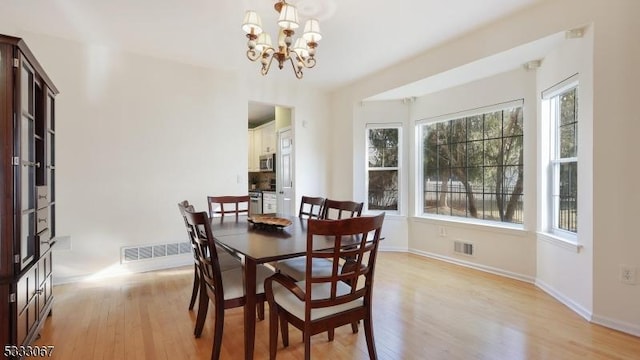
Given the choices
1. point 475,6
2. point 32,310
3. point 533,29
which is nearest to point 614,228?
point 533,29

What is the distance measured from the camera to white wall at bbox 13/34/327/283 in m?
3.29

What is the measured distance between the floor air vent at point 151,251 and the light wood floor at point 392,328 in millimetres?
421

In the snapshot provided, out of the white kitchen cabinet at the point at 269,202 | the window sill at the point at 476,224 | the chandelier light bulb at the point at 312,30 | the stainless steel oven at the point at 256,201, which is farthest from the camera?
the stainless steel oven at the point at 256,201

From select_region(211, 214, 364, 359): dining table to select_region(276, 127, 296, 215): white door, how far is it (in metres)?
2.64

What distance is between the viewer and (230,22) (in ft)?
9.72

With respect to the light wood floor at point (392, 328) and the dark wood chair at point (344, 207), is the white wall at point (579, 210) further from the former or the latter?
the dark wood chair at point (344, 207)

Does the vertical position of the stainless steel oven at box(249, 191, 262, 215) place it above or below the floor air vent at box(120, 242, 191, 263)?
above

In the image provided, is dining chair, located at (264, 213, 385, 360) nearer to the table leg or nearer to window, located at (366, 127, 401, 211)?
the table leg

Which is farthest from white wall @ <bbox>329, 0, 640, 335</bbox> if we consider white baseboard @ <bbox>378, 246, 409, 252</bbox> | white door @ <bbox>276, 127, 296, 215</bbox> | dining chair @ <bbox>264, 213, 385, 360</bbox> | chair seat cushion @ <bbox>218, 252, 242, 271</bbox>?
white door @ <bbox>276, 127, 296, 215</bbox>

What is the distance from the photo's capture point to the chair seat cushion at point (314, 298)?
5.37 feet

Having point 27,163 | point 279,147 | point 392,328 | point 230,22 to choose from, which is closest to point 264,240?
point 392,328

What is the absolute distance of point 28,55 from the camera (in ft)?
6.02

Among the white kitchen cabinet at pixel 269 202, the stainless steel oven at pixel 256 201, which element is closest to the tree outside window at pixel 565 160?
the white kitchen cabinet at pixel 269 202

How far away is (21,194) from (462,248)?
4.18 metres
